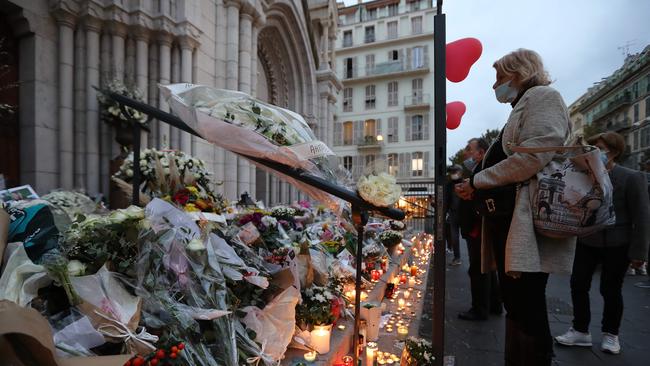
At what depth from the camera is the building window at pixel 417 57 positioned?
29344 mm

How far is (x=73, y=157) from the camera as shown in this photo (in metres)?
5.62

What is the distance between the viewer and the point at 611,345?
9.24 ft

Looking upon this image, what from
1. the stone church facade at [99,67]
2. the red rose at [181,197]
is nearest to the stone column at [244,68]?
the stone church facade at [99,67]

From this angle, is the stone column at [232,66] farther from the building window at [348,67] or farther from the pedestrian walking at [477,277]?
the building window at [348,67]

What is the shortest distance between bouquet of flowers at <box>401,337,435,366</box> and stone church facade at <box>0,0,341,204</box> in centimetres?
563

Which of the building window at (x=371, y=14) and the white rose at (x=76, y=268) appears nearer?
the white rose at (x=76, y=268)

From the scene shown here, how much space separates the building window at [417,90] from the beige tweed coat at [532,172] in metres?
28.2

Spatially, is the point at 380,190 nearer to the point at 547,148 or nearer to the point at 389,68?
the point at 547,148

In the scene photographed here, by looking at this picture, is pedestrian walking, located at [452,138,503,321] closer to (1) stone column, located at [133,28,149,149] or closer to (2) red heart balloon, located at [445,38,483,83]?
(2) red heart balloon, located at [445,38,483,83]

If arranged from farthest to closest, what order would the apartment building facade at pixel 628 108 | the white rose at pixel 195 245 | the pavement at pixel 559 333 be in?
the apartment building facade at pixel 628 108 < the pavement at pixel 559 333 < the white rose at pixel 195 245

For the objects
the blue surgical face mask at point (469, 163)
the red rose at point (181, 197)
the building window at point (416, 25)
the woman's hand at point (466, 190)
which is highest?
the building window at point (416, 25)

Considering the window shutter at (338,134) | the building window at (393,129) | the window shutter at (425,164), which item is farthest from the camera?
the window shutter at (338,134)

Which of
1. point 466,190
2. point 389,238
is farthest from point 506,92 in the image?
point 389,238

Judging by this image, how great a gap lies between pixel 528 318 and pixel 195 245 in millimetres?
1802
